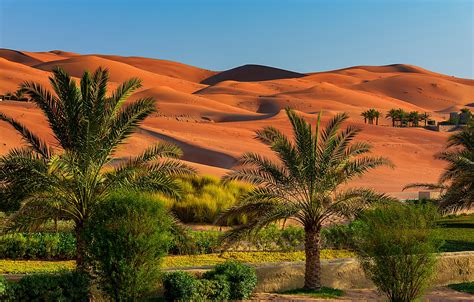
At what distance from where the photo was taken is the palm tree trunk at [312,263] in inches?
595

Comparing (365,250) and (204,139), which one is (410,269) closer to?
(365,250)

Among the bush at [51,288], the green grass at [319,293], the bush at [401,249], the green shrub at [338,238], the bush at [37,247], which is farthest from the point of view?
the green shrub at [338,238]

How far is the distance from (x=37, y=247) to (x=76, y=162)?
4.38 m

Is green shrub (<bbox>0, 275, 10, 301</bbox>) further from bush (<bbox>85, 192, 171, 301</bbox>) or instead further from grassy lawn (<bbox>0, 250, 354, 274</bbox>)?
grassy lawn (<bbox>0, 250, 354, 274</bbox>)

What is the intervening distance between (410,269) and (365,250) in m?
0.99

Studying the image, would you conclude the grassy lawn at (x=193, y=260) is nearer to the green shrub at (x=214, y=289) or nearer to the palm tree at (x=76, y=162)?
the palm tree at (x=76, y=162)

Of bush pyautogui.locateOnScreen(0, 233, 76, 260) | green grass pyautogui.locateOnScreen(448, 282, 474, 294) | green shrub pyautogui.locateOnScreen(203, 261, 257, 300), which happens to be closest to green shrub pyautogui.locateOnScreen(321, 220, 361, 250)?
green grass pyautogui.locateOnScreen(448, 282, 474, 294)

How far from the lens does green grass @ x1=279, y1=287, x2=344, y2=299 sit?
48.6ft

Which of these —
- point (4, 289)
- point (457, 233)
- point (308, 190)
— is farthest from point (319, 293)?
point (457, 233)

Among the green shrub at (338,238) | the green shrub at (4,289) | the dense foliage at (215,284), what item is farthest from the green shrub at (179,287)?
the green shrub at (338,238)

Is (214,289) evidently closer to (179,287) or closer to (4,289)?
(179,287)

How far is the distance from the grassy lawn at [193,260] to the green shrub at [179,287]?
2875 millimetres

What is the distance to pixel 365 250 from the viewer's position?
46.8ft

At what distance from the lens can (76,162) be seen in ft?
45.7
